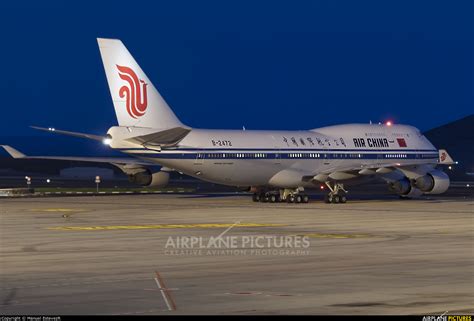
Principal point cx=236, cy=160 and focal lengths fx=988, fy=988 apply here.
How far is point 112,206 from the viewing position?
53.3 metres

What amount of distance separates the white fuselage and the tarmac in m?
6.77

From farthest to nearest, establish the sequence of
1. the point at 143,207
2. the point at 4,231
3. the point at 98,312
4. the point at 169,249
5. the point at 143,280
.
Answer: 1. the point at 143,207
2. the point at 4,231
3. the point at 169,249
4. the point at 143,280
5. the point at 98,312

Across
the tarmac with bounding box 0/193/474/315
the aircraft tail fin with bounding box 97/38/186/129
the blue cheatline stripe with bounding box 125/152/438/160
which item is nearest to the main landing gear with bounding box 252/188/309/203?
the blue cheatline stripe with bounding box 125/152/438/160

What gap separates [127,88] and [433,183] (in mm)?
19843

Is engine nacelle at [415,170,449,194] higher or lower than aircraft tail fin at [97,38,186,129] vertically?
lower

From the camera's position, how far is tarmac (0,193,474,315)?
18062mm

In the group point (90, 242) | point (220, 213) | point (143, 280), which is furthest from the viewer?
point (220, 213)

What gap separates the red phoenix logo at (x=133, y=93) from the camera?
52.9 metres

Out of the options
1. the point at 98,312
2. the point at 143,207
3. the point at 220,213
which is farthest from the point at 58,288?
the point at 143,207

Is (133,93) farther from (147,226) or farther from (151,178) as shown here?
(147,226)

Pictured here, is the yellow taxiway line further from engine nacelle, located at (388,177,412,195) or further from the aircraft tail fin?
engine nacelle, located at (388,177,412,195)

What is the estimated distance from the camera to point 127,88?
53.1 m

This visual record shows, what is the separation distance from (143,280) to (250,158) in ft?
117

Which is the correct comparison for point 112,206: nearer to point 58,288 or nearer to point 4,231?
point 4,231
